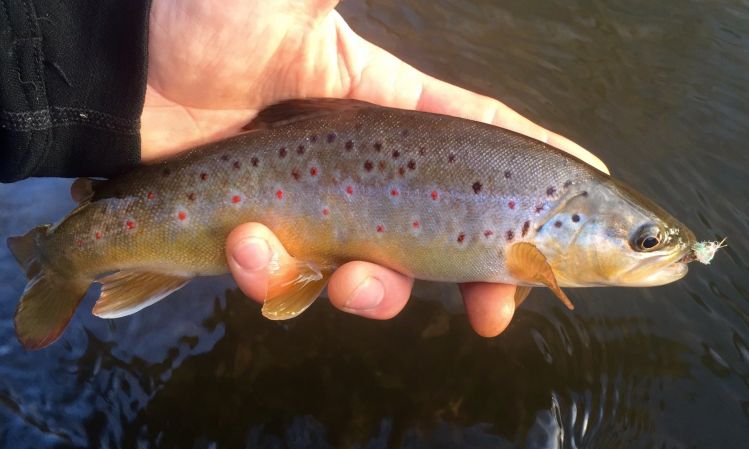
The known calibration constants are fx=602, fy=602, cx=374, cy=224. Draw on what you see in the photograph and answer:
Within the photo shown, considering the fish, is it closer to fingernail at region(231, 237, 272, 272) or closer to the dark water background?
fingernail at region(231, 237, 272, 272)

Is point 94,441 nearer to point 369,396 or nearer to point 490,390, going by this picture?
point 369,396

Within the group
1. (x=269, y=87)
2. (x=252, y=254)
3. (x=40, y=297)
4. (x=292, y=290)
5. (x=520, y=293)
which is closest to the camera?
(x=252, y=254)

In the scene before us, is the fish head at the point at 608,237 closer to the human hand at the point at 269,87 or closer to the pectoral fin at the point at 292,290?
the human hand at the point at 269,87

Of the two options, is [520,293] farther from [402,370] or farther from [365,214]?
[402,370]

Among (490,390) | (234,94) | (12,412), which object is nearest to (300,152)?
(234,94)

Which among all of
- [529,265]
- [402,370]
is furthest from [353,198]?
[402,370]

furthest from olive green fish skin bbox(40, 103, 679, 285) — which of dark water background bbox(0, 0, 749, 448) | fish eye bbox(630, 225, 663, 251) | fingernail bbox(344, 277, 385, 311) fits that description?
dark water background bbox(0, 0, 749, 448)
